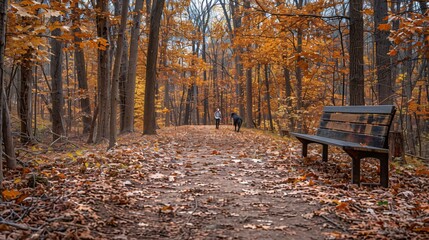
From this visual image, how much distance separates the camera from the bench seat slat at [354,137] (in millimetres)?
4415

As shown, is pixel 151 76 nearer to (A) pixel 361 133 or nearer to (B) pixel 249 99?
(A) pixel 361 133

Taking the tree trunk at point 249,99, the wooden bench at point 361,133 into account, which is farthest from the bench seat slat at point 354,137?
the tree trunk at point 249,99

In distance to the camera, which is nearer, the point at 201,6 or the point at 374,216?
the point at 374,216

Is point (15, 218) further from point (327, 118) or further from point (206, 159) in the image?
point (327, 118)

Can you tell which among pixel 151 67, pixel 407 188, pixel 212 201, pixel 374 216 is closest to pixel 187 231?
pixel 212 201

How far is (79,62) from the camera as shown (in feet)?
53.2

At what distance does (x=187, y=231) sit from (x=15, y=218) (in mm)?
1509

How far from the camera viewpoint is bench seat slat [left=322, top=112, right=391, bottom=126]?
4.42m

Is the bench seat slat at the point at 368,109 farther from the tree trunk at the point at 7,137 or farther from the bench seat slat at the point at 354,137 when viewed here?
the tree trunk at the point at 7,137

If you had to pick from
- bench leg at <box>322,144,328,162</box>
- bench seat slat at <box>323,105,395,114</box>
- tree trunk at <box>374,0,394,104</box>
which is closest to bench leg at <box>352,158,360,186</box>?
bench seat slat at <box>323,105,395,114</box>

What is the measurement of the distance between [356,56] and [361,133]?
2829mm

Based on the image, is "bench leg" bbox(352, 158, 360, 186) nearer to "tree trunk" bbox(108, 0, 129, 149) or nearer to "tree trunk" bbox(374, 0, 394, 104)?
"tree trunk" bbox(374, 0, 394, 104)

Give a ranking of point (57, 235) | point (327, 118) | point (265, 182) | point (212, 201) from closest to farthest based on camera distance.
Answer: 1. point (57, 235)
2. point (212, 201)
3. point (265, 182)
4. point (327, 118)

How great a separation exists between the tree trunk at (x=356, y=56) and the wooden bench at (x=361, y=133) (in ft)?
3.81
